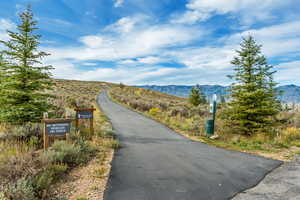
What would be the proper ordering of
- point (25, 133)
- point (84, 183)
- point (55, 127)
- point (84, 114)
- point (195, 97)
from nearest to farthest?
1. point (84, 183)
2. point (55, 127)
3. point (25, 133)
4. point (84, 114)
5. point (195, 97)

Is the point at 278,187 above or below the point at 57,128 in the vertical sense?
below

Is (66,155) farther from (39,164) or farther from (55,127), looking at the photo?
(55,127)

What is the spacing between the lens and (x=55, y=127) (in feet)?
20.3

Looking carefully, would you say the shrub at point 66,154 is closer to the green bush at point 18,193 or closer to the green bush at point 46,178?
the green bush at point 46,178

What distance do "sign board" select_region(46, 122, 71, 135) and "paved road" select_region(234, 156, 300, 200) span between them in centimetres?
549

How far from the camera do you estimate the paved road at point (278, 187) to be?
4017mm

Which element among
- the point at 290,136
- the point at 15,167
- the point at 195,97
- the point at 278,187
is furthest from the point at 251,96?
the point at 195,97

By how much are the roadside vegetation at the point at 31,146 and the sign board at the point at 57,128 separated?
340 millimetres

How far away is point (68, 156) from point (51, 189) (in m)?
1.68

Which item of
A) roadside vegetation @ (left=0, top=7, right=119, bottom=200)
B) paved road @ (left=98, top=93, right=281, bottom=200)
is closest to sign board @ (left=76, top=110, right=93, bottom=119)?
roadside vegetation @ (left=0, top=7, right=119, bottom=200)

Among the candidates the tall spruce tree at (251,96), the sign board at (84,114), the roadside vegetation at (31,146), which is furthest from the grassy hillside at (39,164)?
the tall spruce tree at (251,96)

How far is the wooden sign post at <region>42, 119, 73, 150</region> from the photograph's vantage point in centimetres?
603

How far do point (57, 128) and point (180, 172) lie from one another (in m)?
4.32

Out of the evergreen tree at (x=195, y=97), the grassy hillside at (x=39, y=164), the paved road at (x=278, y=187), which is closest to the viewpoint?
the grassy hillside at (x=39, y=164)
